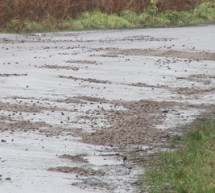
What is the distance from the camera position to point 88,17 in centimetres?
3494

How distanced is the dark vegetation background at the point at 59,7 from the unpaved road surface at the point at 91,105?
17.8 feet

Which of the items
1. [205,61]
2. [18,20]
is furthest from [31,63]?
[18,20]

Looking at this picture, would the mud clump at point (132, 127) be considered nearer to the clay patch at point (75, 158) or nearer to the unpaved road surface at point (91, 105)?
the unpaved road surface at point (91, 105)

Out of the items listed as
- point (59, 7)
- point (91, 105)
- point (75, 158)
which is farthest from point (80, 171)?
point (59, 7)

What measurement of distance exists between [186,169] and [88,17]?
2598cm

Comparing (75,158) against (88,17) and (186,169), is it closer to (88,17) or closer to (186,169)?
(186,169)

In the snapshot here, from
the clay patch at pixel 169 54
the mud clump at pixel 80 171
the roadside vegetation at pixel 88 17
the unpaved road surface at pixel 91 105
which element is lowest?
the roadside vegetation at pixel 88 17

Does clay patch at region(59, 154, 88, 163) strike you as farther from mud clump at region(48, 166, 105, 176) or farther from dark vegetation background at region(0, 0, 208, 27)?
dark vegetation background at region(0, 0, 208, 27)

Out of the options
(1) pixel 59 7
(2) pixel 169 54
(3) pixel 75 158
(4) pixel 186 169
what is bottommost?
(1) pixel 59 7

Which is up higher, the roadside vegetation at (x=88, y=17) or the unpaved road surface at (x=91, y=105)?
the unpaved road surface at (x=91, y=105)

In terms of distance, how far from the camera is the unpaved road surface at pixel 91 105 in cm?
959

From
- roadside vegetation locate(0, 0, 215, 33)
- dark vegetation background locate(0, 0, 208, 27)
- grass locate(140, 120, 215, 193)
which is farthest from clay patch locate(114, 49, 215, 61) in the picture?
grass locate(140, 120, 215, 193)

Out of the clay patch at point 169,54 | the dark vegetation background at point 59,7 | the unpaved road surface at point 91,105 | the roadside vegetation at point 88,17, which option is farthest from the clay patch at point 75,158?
the dark vegetation background at point 59,7

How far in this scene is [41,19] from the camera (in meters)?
33.2
